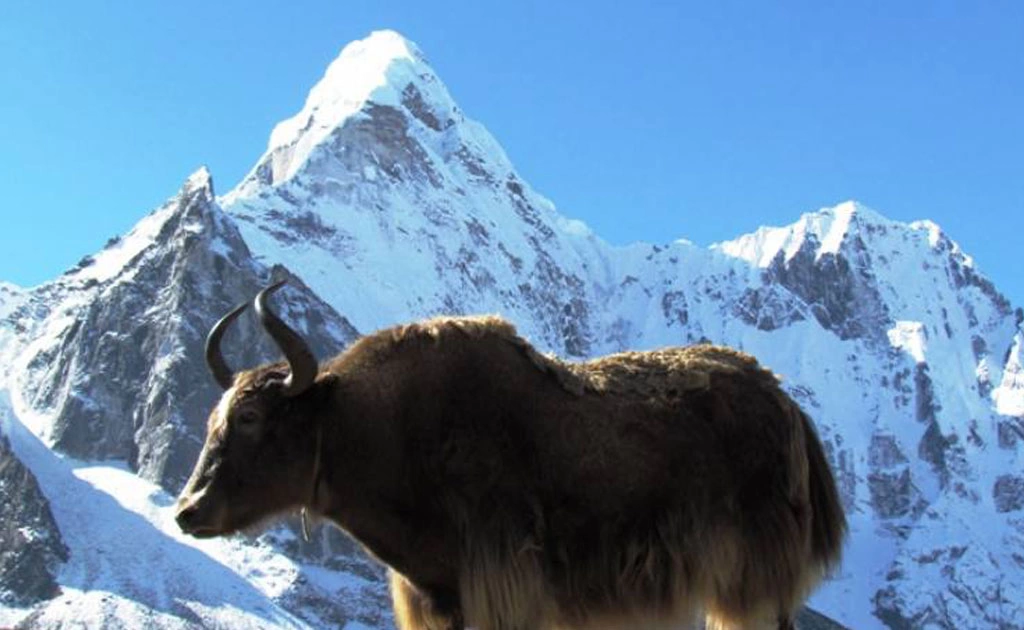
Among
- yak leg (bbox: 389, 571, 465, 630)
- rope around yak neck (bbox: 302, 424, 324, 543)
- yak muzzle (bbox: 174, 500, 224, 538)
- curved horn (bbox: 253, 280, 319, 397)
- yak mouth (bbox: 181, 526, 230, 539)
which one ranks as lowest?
yak leg (bbox: 389, 571, 465, 630)

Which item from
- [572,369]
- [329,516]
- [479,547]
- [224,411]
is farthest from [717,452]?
[224,411]

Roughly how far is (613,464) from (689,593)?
2.60ft

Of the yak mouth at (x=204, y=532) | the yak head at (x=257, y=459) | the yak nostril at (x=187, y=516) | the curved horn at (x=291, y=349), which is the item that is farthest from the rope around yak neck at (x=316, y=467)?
the yak nostril at (x=187, y=516)

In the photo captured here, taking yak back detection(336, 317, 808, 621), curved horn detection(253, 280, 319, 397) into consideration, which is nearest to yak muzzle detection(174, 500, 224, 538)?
curved horn detection(253, 280, 319, 397)

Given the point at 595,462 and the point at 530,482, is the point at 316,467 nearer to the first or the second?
the point at 530,482

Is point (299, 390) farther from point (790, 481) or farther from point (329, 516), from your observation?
point (790, 481)

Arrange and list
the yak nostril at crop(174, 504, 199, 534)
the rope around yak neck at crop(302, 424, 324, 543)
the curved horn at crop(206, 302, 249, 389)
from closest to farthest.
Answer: the yak nostril at crop(174, 504, 199, 534) < the rope around yak neck at crop(302, 424, 324, 543) < the curved horn at crop(206, 302, 249, 389)

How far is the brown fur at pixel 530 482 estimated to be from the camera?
26.0ft

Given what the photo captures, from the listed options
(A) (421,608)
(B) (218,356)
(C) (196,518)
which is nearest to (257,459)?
(C) (196,518)

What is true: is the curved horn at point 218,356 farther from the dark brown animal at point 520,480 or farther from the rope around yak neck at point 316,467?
the rope around yak neck at point 316,467

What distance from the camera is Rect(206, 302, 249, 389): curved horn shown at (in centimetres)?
839

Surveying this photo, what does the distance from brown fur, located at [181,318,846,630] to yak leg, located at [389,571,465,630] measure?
11 millimetres

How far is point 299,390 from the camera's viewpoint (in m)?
8.16

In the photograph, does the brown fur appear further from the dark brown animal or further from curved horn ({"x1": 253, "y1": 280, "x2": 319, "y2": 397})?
curved horn ({"x1": 253, "y1": 280, "x2": 319, "y2": 397})
